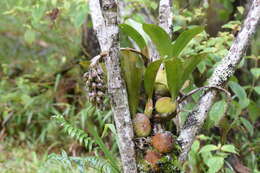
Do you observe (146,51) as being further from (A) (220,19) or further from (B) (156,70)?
(A) (220,19)

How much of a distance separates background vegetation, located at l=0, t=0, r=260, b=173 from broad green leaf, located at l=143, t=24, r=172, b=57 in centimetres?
52

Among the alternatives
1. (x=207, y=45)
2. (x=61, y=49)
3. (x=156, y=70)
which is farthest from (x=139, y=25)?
(x=61, y=49)

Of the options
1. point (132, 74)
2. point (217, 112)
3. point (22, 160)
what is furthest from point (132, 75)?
point (22, 160)

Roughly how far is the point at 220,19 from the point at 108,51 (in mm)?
1525

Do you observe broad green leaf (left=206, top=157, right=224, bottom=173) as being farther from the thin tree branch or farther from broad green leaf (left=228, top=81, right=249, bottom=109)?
the thin tree branch

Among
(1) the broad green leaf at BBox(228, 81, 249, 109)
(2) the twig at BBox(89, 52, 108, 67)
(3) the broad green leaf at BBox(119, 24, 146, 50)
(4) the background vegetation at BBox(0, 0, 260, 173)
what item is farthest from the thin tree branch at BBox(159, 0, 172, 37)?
(1) the broad green leaf at BBox(228, 81, 249, 109)

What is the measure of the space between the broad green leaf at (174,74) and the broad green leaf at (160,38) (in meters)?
0.06

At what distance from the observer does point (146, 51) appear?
1396 millimetres

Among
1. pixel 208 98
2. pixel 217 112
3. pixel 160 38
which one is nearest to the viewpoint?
pixel 160 38

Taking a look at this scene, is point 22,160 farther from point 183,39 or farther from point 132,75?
point 183,39

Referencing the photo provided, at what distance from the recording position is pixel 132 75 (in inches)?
52.6

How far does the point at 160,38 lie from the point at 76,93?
5.93 ft

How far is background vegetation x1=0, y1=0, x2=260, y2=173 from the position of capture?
2.06m

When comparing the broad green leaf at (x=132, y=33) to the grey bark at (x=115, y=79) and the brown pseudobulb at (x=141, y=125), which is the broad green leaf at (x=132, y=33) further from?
the brown pseudobulb at (x=141, y=125)
